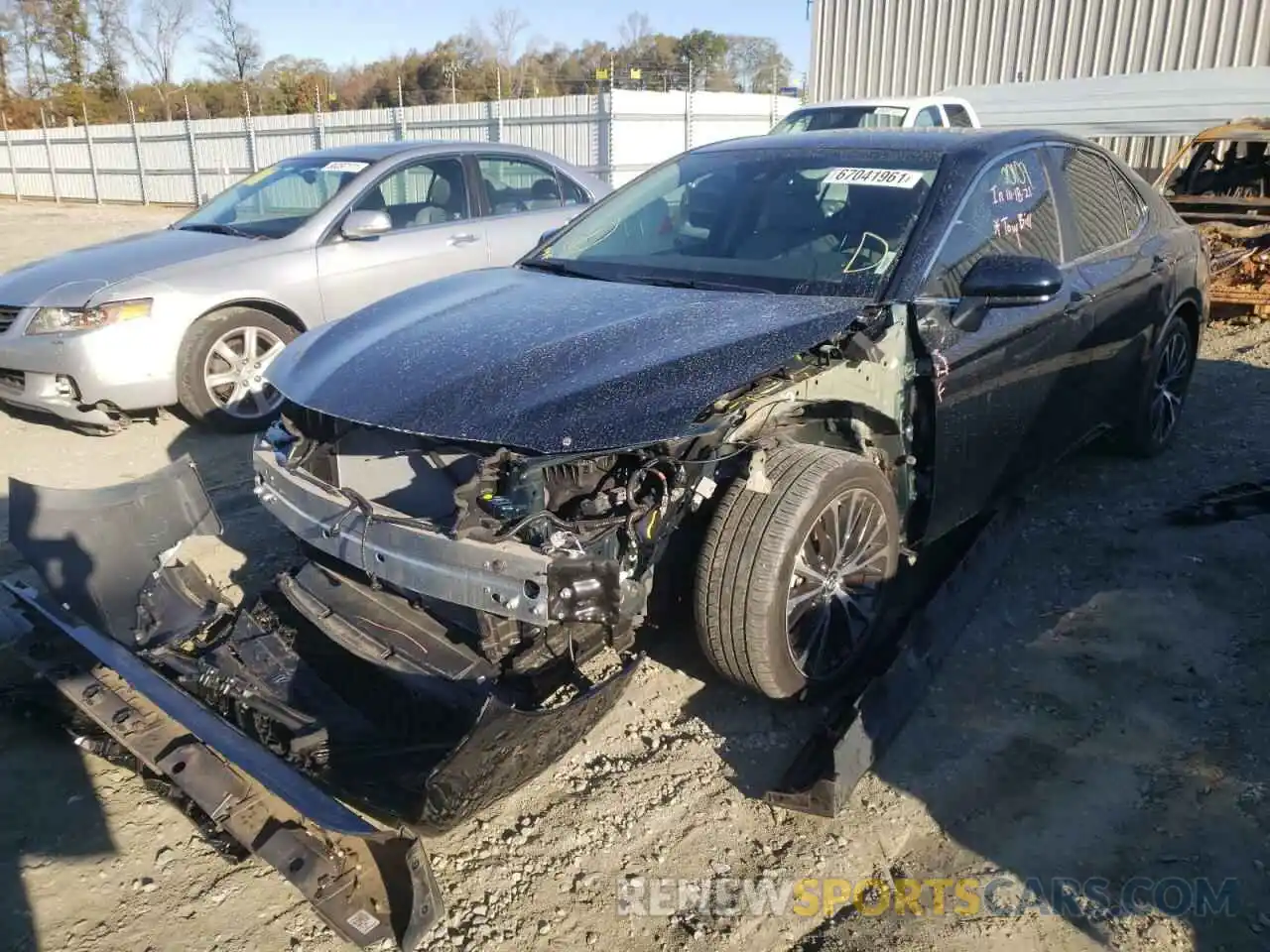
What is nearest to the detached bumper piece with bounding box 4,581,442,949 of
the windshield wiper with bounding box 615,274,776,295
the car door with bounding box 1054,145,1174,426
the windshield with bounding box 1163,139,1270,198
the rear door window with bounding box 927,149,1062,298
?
the windshield wiper with bounding box 615,274,776,295

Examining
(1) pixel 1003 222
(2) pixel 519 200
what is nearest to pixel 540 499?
(1) pixel 1003 222

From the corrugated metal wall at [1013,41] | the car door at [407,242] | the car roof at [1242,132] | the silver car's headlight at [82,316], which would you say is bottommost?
the silver car's headlight at [82,316]

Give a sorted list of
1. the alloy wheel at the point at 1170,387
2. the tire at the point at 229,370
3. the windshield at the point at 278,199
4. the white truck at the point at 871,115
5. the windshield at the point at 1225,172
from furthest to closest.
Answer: the white truck at the point at 871,115, the windshield at the point at 1225,172, the windshield at the point at 278,199, the tire at the point at 229,370, the alloy wheel at the point at 1170,387

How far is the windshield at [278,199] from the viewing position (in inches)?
259

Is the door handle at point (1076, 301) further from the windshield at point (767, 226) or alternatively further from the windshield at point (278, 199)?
the windshield at point (278, 199)

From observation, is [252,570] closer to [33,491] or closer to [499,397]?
[33,491]

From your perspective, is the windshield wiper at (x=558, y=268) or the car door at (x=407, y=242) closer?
the windshield wiper at (x=558, y=268)

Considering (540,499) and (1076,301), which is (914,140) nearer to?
(1076,301)

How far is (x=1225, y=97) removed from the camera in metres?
11.5

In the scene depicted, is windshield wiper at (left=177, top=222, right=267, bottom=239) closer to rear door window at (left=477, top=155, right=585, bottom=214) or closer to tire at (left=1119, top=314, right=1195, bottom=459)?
rear door window at (left=477, top=155, right=585, bottom=214)

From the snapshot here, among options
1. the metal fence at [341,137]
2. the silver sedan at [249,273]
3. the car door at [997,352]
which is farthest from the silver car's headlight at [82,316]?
the metal fence at [341,137]

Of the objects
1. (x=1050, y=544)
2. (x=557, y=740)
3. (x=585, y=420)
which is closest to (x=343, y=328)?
(x=585, y=420)

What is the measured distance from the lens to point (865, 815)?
2.85 meters

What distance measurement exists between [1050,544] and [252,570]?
3.51 meters
